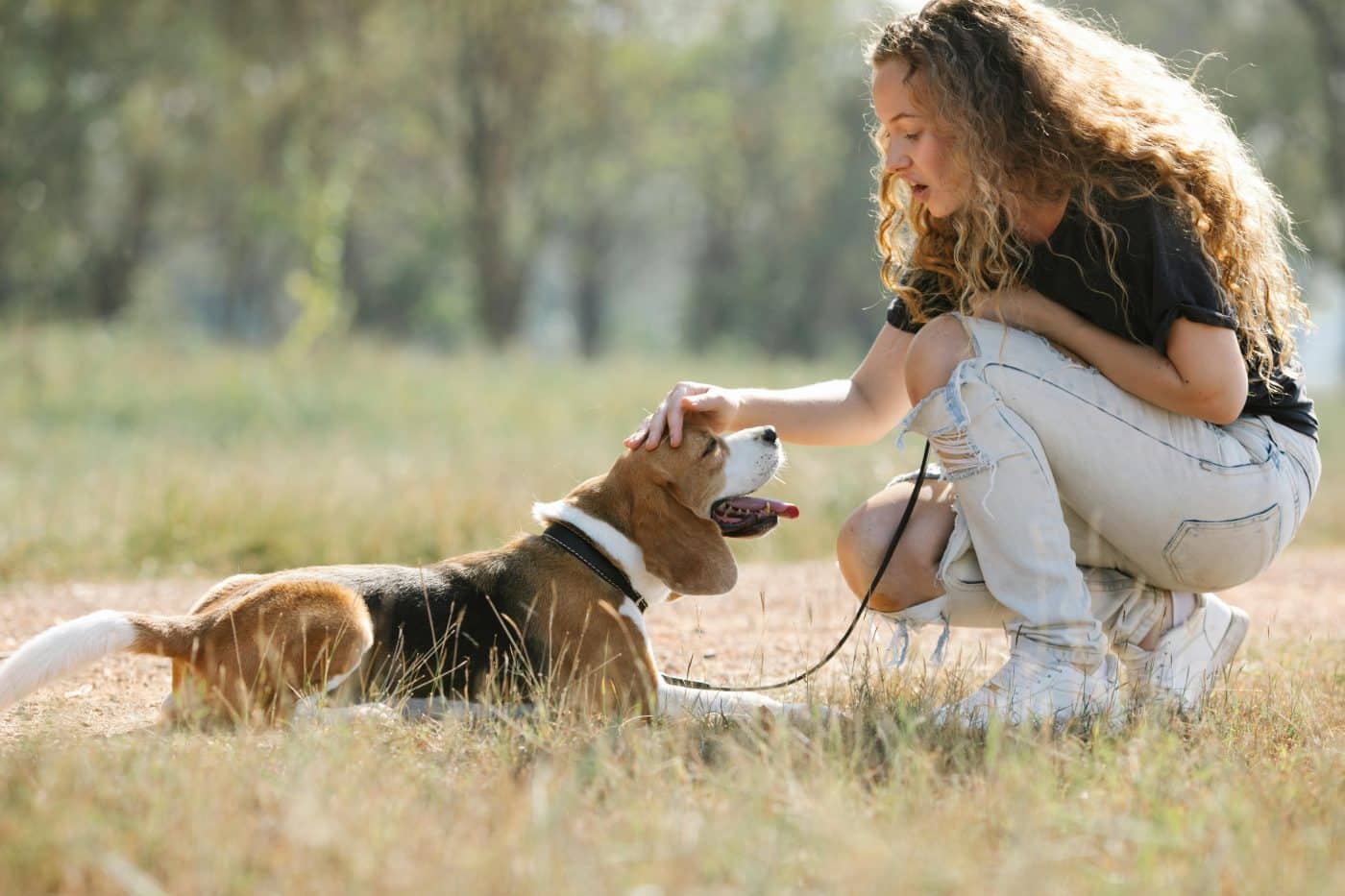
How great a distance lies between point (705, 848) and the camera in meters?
2.51

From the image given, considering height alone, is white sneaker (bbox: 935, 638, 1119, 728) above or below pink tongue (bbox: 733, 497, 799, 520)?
below

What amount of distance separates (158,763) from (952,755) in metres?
1.81

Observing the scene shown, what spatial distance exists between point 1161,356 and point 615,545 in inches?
66.8

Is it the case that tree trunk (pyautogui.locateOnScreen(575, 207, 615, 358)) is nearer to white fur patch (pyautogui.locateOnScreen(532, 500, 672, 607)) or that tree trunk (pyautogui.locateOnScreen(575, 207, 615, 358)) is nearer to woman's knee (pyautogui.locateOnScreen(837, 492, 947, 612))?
white fur patch (pyautogui.locateOnScreen(532, 500, 672, 607))

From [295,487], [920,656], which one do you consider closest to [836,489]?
[295,487]

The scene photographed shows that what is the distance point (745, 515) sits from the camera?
4.25 meters

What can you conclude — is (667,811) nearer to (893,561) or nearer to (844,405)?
(893,561)

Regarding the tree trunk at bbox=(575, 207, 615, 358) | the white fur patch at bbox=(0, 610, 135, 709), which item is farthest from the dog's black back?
the tree trunk at bbox=(575, 207, 615, 358)

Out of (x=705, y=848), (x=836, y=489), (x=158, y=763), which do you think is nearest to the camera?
(x=705, y=848)

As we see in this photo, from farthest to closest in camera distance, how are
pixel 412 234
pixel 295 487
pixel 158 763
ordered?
pixel 412 234 < pixel 295 487 < pixel 158 763

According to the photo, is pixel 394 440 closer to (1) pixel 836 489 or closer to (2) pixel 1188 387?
(1) pixel 836 489

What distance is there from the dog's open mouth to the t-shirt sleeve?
1.27 metres

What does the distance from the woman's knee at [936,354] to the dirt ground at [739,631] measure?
0.81 m

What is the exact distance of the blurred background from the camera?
8844 millimetres
